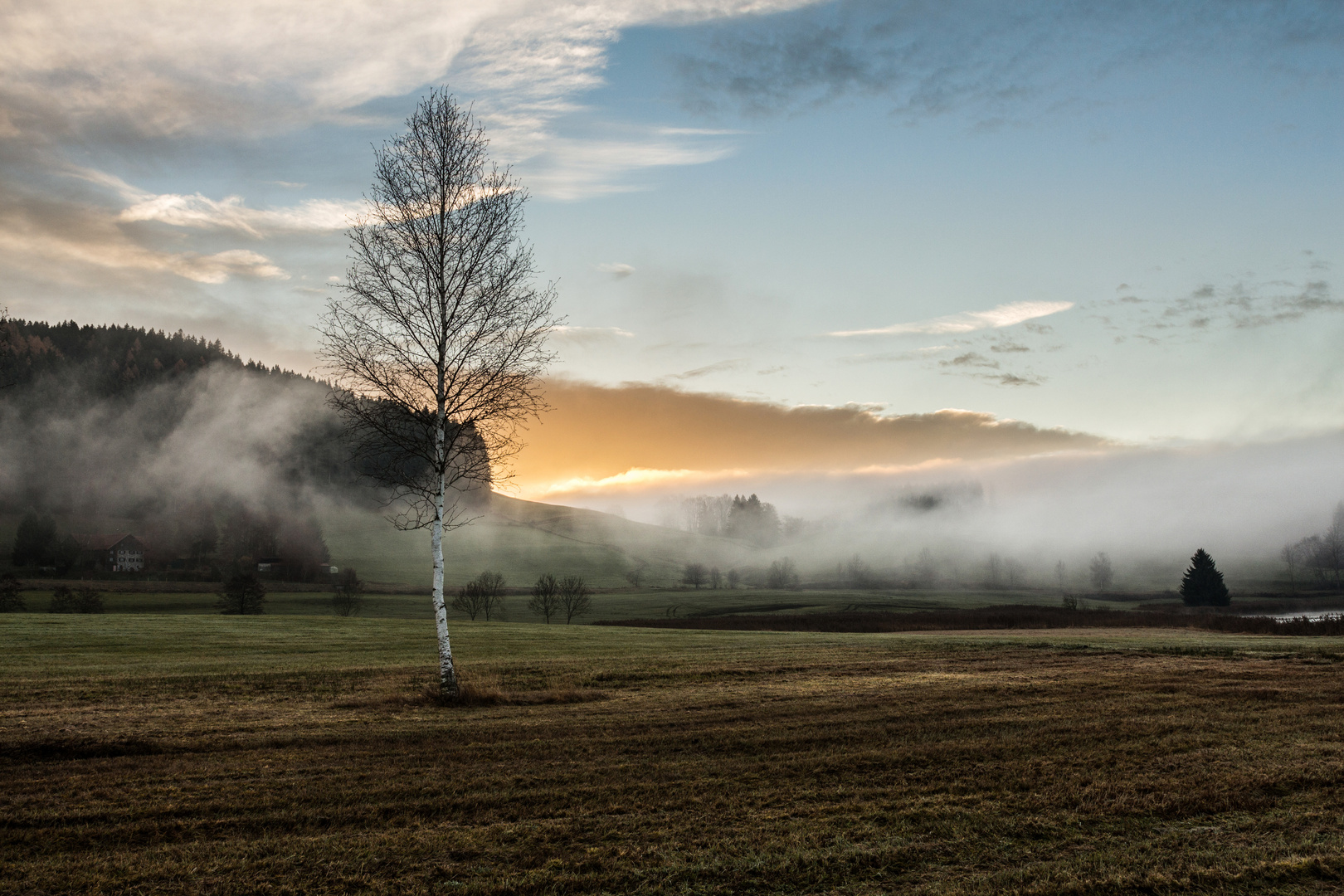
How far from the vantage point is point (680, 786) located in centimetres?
1042

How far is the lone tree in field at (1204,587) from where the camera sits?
113438mm

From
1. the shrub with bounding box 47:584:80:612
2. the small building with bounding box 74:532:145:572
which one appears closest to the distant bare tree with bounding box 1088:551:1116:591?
the shrub with bounding box 47:584:80:612

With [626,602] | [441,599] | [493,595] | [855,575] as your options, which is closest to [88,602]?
[493,595]

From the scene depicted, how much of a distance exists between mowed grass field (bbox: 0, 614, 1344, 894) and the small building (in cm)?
13385

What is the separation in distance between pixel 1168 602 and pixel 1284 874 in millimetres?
144374

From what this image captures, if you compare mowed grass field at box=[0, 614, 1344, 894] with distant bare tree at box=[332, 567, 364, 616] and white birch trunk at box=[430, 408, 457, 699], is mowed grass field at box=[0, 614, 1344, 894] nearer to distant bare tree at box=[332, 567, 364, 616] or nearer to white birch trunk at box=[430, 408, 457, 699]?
white birch trunk at box=[430, 408, 457, 699]

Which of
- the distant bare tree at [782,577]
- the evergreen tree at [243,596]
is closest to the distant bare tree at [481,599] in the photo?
the evergreen tree at [243,596]

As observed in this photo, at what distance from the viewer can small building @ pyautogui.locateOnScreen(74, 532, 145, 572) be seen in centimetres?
13088

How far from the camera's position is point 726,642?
40344mm

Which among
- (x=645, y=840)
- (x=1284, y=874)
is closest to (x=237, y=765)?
(x=645, y=840)

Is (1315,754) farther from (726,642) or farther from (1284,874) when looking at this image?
(726,642)

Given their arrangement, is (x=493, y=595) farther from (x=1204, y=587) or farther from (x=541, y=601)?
(x=1204, y=587)

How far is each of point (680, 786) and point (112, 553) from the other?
164 meters

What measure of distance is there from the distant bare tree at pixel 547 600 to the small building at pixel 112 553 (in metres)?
75.4
